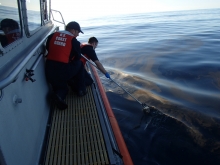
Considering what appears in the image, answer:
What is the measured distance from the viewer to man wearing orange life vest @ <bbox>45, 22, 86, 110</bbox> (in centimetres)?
317

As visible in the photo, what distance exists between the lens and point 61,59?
319 centimetres

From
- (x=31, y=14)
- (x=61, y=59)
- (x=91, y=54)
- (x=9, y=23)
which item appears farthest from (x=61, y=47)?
(x=9, y=23)

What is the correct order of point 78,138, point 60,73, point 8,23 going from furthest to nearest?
point 60,73, point 78,138, point 8,23

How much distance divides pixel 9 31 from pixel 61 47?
4.36 ft

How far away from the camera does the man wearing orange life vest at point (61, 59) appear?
3.17m

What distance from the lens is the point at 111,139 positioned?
260cm

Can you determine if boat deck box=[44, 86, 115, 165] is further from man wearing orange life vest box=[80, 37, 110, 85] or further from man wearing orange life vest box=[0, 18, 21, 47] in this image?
man wearing orange life vest box=[0, 18, 21, 47]

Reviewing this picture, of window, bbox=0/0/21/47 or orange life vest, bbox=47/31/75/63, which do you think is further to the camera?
orange life vest, bbox=47/31/75/63

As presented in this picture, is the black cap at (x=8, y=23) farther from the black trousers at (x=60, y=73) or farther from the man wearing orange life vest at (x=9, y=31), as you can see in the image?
the black trousers at (x=60, y=73)

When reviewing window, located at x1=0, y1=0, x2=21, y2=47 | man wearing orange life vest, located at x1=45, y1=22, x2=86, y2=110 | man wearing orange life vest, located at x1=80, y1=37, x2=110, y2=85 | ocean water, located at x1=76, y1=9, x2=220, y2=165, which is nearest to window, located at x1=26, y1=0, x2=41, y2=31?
man wearing orange life vest, located at x1=45, y1=22, x2=86, y2=110

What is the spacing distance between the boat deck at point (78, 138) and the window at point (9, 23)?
1434mm

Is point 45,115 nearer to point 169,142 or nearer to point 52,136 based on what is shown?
point 52,136

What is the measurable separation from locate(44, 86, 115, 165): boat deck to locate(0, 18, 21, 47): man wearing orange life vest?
4.70 feet

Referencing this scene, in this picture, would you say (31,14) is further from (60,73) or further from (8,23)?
(8,23)
